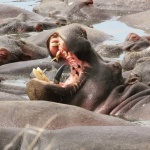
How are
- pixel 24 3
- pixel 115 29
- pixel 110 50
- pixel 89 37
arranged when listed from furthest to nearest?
pixel 24 3, pixel 115 29, pixel 89 37, pixel 110 50

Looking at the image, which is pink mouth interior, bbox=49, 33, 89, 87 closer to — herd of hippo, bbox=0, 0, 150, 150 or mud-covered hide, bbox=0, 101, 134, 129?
herd of hippo, bbox=0, 0, 150, 150

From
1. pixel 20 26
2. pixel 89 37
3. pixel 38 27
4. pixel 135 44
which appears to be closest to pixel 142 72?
pixel 135 44

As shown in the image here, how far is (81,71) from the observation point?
7254 millimetres

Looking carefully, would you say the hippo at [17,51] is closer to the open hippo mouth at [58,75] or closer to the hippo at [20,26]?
the hippo at [20,26]

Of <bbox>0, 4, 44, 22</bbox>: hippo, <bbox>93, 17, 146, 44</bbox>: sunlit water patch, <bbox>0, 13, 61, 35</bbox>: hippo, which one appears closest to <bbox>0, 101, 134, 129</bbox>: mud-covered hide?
<bbox>93, 17, 146, 44</bbox>: sunlit water patch

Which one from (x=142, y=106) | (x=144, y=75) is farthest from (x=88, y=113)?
(x=144, y=75)

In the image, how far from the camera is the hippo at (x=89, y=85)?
7.02 metres

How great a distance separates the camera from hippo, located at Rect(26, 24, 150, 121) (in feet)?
23.0

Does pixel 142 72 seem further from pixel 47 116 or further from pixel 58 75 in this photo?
Answer: pixel 47 116

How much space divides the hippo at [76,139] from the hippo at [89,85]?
7.79 ft

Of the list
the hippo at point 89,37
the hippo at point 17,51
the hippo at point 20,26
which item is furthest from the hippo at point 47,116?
the hippo at point 20,26

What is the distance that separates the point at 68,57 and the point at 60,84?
0.89 feet

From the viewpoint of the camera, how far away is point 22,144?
439 cm

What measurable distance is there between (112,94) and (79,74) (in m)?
0.38
